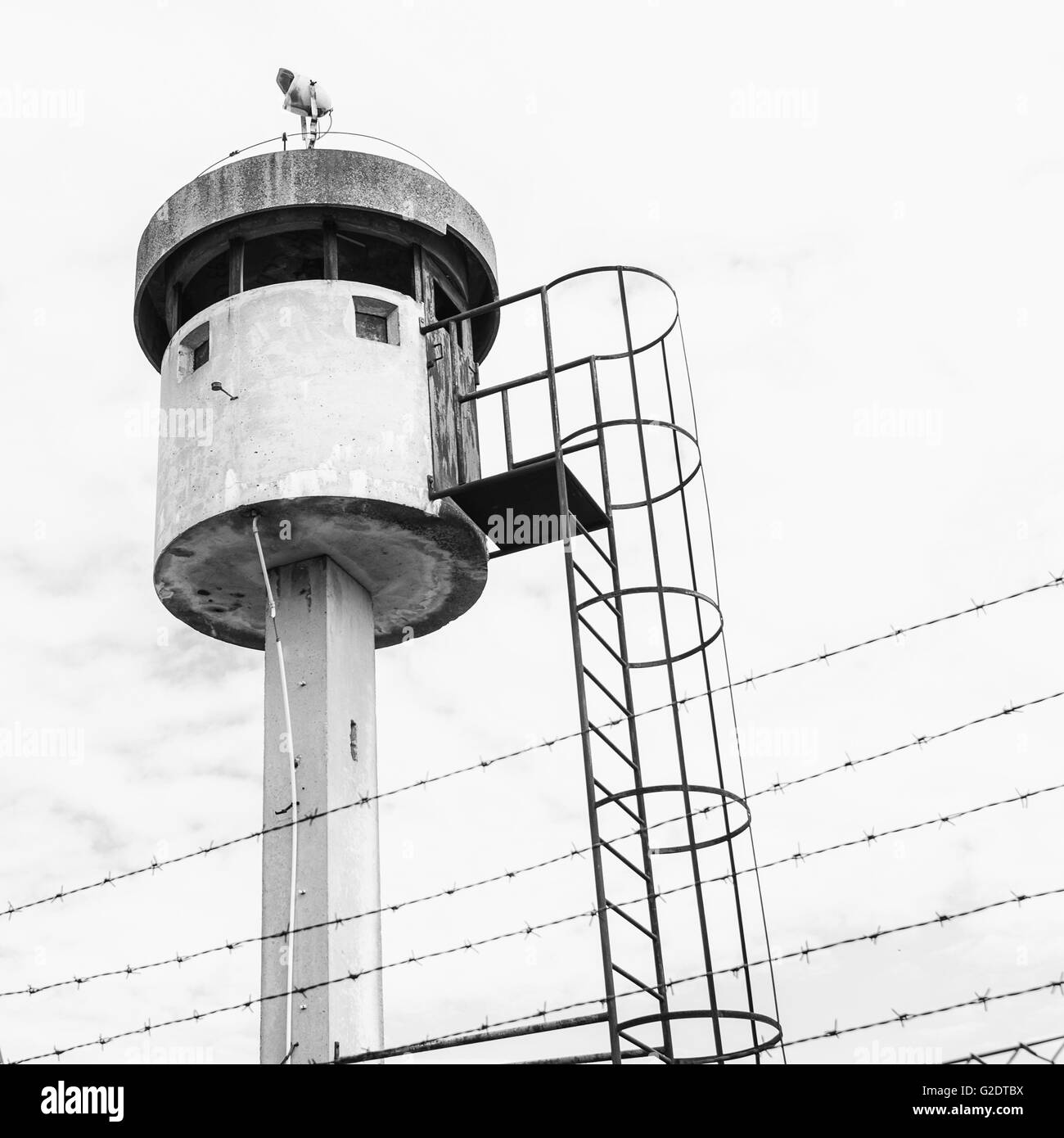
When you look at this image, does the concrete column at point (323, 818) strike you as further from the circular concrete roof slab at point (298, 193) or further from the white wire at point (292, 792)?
the circular concrete roof slab at point (298, 193)

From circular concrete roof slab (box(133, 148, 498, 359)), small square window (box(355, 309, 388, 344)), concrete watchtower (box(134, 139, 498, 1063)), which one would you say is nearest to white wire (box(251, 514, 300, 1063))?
concrete watchtower (box(134, 139, 498, 1063))

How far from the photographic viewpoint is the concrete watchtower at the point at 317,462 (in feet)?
37.8

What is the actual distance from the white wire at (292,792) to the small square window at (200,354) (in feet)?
6.19

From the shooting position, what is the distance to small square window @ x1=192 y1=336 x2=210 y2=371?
13031 mm

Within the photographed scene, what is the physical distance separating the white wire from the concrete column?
5cm

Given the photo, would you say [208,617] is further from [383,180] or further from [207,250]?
[383,180]

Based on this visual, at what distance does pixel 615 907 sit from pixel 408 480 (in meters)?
4.44

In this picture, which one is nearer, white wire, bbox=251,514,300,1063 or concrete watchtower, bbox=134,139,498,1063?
white wire, bbox=251,514,300,1063

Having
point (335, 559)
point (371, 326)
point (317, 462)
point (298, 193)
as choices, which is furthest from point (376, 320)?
point (335, 559)

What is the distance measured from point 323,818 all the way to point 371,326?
4.18 m

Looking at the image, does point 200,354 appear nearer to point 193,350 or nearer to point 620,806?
point 193,350

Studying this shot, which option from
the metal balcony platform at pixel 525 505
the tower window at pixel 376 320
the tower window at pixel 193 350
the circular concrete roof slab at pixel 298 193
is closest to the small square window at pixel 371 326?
the tower window at pixel 376 320

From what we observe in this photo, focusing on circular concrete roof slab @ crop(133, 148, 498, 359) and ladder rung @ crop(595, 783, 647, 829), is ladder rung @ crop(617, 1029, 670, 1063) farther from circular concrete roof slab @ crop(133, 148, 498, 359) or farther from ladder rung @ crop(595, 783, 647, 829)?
circular concrete roof slab @ crop(133, 148, 498, 359)
